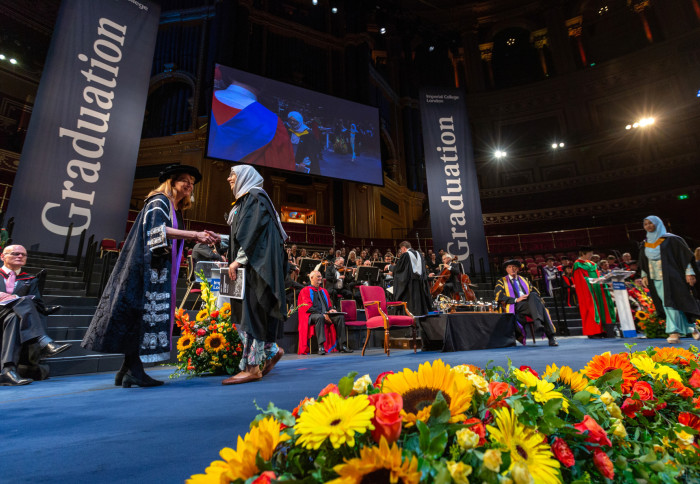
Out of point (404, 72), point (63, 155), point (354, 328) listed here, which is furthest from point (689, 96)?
point (63, 155)

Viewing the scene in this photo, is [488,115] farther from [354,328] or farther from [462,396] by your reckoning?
[462,396]

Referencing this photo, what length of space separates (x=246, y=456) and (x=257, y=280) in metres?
2.03

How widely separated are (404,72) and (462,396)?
21394 millimetres

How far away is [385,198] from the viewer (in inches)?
648

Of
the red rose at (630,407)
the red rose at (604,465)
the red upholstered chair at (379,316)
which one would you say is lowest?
the red rose at (604,465)

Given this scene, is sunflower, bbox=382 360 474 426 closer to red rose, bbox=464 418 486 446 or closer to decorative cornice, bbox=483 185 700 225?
red rose, bbox=464 418 486 446

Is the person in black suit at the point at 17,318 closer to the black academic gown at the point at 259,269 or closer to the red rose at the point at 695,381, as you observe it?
the black academic gown at the point at 259,269

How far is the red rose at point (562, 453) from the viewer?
559mm

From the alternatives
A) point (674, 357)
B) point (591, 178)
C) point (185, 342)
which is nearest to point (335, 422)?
point (674, 357)

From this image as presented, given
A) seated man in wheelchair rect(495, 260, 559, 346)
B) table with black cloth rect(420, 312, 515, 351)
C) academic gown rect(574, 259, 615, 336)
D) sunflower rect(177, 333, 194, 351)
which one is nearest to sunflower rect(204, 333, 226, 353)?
sunflower rect(177, 333, 194, 351)

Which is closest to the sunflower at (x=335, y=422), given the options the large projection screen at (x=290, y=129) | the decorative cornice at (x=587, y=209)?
the large projection screen at (x=290, y=129)

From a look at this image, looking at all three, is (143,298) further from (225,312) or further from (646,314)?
(646,314)

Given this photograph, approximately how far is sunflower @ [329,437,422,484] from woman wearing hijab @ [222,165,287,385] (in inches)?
80.3

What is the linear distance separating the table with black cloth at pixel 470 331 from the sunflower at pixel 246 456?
4.57 meters
